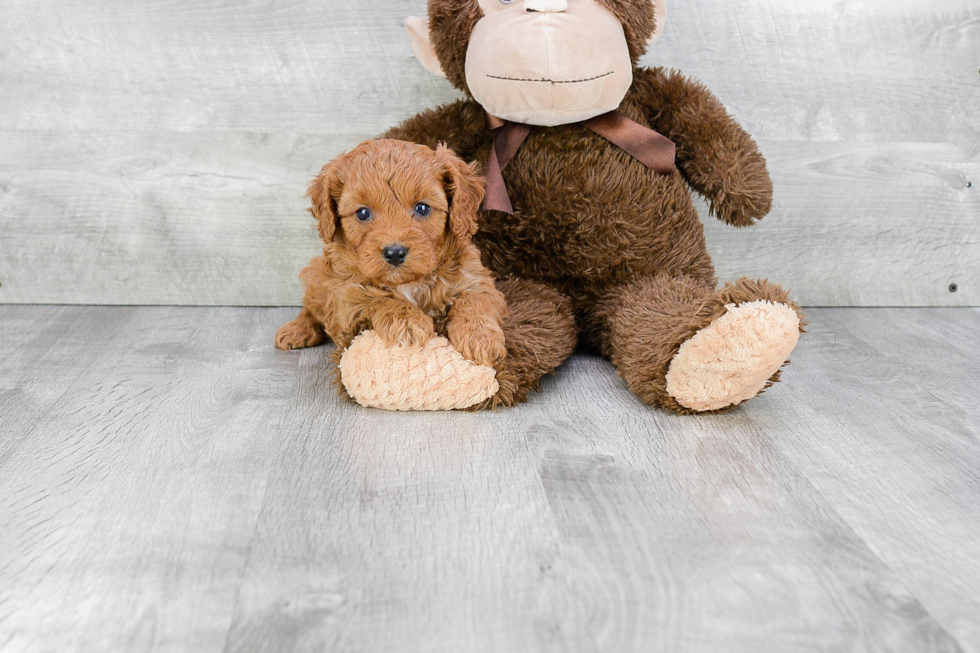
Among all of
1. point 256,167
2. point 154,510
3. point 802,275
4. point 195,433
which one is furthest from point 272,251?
point 802,275

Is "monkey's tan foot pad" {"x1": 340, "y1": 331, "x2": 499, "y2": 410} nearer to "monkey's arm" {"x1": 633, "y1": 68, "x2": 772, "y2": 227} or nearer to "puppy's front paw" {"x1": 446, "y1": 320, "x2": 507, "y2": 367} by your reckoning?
"puppy's front paw" {"x1": 446, "y1": 320, "x2": 507, "y2": 367}

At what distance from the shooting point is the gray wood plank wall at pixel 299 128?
1622mm

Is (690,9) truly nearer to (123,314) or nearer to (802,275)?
(802,275)

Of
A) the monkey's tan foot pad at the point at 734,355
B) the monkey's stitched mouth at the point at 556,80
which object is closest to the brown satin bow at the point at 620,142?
the monkey's stitched mouth at the point at 556,80

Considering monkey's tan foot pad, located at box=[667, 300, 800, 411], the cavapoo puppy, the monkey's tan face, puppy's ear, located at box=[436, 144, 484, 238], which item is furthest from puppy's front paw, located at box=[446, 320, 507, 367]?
the monkey's tan face

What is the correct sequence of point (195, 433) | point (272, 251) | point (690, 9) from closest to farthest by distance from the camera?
1. point (195, 433)
2. point (690, 9)
3. point (272, 251)

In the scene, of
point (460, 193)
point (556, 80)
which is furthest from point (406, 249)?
point (556, 80)

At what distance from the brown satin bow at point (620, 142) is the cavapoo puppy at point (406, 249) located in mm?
158

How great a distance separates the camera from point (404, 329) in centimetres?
115

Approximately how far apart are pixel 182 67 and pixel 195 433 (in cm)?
86

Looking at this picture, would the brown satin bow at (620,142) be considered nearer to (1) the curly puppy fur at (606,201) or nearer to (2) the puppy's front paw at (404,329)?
(1) the curly puppy fur at (606,201)

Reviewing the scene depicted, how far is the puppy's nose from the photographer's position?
1088 mm

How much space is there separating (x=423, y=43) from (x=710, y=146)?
0.50 m

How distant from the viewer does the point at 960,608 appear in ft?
2.46
